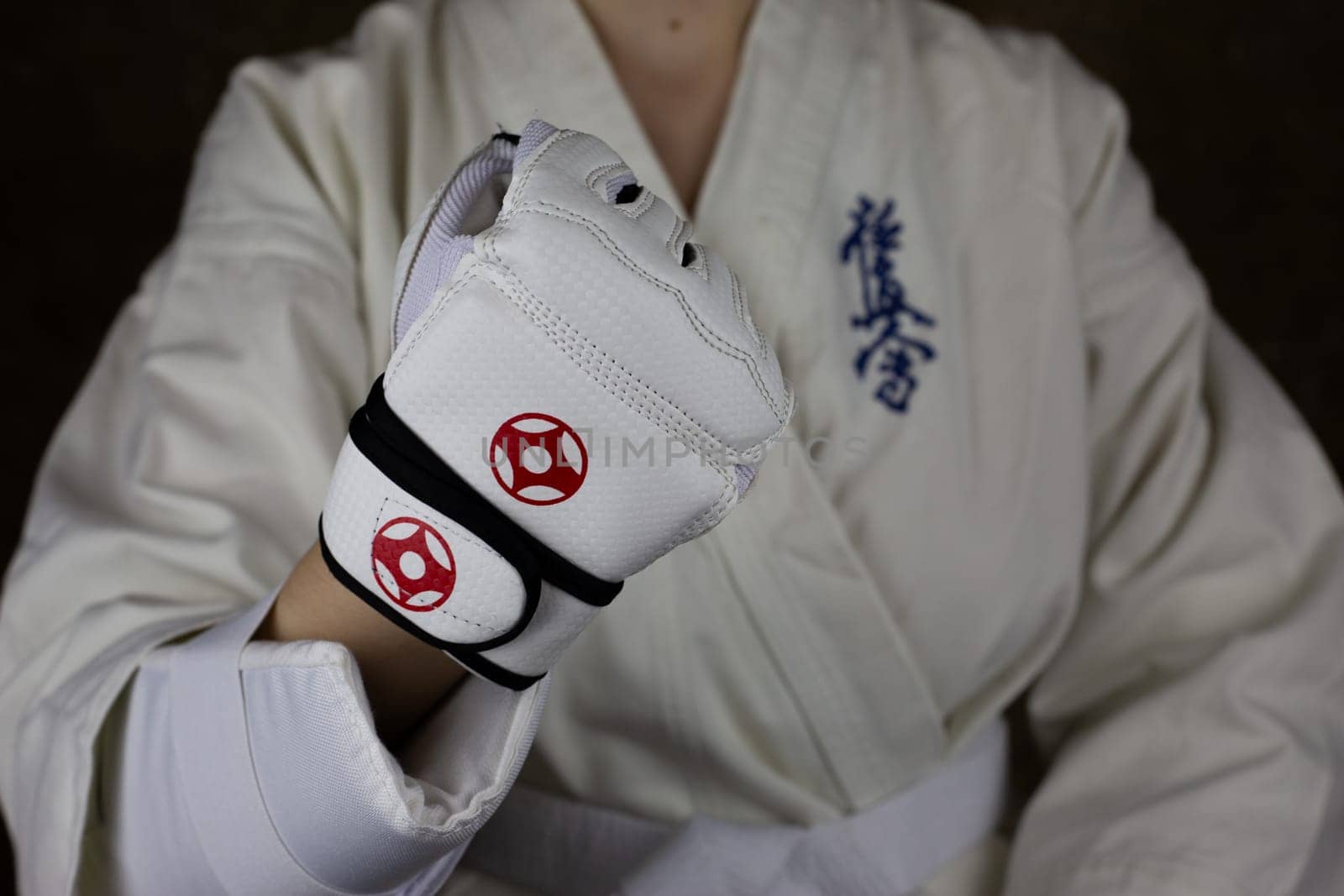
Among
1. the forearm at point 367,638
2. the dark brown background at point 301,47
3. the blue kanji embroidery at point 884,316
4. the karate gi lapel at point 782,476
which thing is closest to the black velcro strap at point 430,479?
the forearm at point 367,638

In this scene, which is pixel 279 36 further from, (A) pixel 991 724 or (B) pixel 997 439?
(A) pixel 991 724

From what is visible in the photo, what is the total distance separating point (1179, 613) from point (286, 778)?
639 millimetres

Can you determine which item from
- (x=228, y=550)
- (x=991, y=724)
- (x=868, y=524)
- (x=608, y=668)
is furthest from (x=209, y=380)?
(x=991, y=724)

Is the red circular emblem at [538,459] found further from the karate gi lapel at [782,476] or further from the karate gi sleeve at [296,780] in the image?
the karate gi lapel at [782,476]

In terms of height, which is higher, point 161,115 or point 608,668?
point 161,115

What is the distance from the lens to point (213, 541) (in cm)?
71

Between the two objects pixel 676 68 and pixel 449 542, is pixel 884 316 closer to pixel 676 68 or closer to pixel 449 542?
pixel 676 68

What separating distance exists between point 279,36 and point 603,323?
982 millimetres

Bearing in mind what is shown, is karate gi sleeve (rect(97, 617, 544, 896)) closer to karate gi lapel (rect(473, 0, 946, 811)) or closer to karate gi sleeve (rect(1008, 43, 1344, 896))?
karate gi lapel (rect(473, 0, 946, 811))

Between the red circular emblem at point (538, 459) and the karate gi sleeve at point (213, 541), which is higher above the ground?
the red circular emblem at point (538, 459)

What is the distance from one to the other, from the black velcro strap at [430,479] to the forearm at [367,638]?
10cm

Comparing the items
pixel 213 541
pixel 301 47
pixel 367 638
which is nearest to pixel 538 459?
pixel 367 638

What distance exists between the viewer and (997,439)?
871 mm

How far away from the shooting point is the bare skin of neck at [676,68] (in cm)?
87
